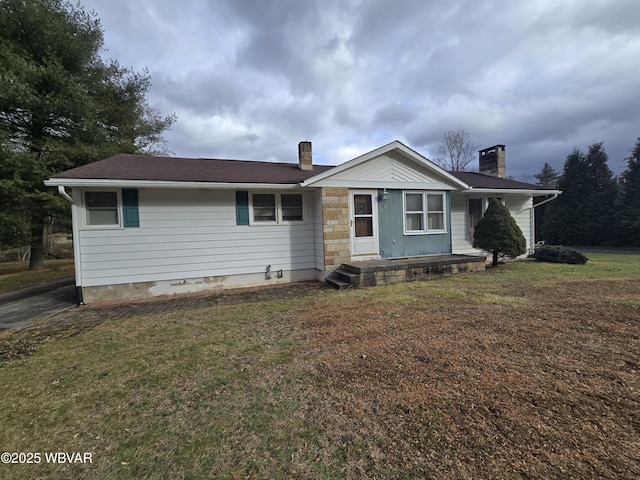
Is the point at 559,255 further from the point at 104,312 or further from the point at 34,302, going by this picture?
the point at 34,302

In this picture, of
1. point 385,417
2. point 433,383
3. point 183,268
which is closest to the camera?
point 385,417

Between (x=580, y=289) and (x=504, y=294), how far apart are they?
1868 mm

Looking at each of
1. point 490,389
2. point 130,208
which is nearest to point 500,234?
point 490,389

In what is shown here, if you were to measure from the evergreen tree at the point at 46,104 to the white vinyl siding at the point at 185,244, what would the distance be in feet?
22.9

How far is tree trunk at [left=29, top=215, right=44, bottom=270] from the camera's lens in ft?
41.8

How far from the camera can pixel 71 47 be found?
1210 centimetres

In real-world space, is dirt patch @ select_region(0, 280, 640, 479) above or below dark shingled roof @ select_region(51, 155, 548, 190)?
below

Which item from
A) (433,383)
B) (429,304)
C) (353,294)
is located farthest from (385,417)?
(353,294)

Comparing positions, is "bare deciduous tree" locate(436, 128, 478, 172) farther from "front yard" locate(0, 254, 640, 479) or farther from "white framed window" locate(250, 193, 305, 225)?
"front yard" locate(0, 254, 640, 479)

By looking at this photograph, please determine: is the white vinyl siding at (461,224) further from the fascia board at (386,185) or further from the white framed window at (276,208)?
the white framed window at (276,208)

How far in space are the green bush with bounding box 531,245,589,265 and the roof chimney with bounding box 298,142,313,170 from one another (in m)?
9.55

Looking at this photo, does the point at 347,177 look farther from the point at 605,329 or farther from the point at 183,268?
the point at 605,329

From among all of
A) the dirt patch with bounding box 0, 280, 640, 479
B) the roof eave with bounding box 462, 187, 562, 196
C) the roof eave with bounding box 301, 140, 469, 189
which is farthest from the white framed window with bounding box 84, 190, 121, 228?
the roof eave with bounding box 462, 187, 562, 196

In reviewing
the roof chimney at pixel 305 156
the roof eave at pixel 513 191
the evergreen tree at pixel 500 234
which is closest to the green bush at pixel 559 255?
the evergreen tree at pixel 500 234
